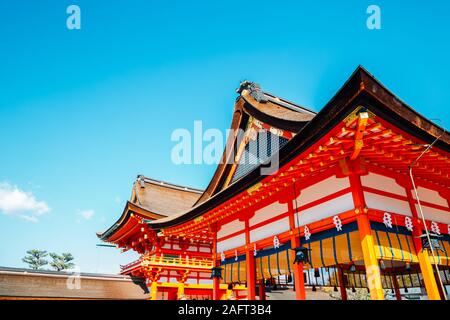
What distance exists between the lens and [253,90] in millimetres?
11258

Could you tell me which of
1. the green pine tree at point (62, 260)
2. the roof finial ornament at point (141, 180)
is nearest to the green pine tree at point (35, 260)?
the green pine tree at point (62, 260)

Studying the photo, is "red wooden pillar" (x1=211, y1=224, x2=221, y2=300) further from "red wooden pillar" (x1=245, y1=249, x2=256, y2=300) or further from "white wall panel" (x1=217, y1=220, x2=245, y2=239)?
"red wooden pillar" (x1=245, y1=249, x2=256, y2=300)

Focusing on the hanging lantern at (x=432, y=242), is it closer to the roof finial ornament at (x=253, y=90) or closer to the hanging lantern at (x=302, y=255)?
the hanging lantern at (x=302, y=255)

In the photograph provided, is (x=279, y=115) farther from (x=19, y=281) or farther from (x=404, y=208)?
(x=19, y=281)

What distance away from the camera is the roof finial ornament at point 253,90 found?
10836mm

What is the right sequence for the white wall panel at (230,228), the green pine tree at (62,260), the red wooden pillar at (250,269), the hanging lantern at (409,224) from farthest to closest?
the green pine tree at (62,260), the white wall panel at (230,228), the red wooden pillar at (250,269), the hanging lantern at (409,224)

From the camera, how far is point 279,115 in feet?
30.8

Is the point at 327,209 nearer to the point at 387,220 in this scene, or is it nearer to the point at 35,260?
the point at 387,220

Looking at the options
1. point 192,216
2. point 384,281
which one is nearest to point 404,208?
point 192,216

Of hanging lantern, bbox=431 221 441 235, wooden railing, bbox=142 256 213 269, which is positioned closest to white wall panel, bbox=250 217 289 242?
hanging lantern, bbox=431 221 441 235

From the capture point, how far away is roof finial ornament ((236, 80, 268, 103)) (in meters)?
10.8

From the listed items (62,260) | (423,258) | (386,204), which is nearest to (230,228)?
(386,204)

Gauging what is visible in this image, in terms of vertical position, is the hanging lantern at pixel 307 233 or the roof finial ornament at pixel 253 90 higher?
the roof finial ornament at pixel 253 90

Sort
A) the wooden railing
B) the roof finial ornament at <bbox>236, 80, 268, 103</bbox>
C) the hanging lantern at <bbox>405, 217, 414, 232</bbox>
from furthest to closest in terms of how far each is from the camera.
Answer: the wooden railing, the roof finial ornament at <bbox>236, 80, 268, 103</bbox>, the hanging lantern at <bbox>405, 217, 414, 232</bbox>
